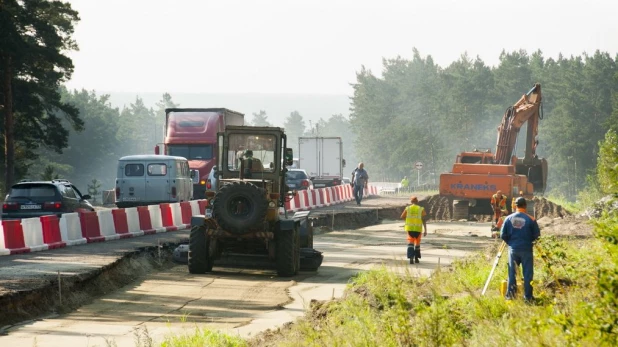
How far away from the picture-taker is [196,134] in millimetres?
42594

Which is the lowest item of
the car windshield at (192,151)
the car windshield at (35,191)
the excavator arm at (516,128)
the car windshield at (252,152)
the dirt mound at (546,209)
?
the dirt mound at (546,209)

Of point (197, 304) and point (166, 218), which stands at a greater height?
point (166, 218)

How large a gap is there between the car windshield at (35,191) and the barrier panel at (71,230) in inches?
68.6

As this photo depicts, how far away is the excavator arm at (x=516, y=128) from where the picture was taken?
44.0 m

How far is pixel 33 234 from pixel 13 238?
0.78 m

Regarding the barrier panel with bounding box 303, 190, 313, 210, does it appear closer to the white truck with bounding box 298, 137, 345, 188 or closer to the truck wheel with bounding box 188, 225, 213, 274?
the white truck with bounding box 298, 137, 345, 188

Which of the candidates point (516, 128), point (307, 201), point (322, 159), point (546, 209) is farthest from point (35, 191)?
point (322, 159)

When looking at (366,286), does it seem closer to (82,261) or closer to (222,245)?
(222,245)

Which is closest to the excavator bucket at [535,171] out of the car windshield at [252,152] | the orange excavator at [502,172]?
the orange excavator at [502,172]

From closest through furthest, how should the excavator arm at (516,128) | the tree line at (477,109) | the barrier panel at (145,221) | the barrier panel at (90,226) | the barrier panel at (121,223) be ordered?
the barrier panel at (90,226)
the barrier panel at (121,223)
the barrier panel at (145,221)
the excavator arm at (516,128)
the tree line at (477,109)

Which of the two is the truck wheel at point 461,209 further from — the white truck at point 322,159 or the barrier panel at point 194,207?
the white truck at point 322,159

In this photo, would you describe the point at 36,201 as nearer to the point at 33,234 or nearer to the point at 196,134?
the point at 33,234

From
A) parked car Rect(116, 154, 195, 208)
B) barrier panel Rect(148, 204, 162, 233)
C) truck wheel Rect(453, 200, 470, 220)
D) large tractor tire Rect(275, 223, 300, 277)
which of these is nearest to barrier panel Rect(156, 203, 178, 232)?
barrier panel Rect(148, 204, 162, 233)

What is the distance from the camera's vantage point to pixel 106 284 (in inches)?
763
